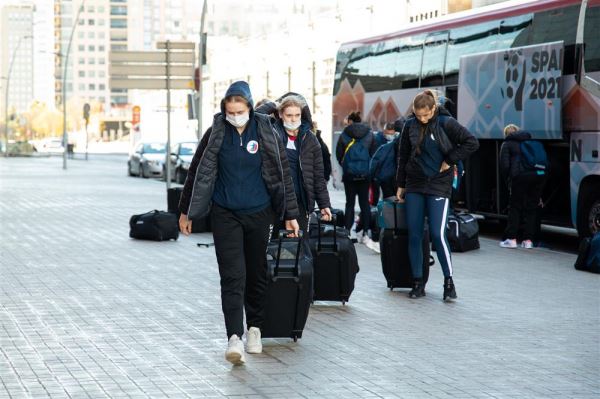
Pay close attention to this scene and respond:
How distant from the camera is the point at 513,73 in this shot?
18344mm

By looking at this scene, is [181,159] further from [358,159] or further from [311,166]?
[311,166]

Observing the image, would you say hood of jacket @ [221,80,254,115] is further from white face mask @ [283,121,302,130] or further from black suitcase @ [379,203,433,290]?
black suitcase @ [379,203,433,290]

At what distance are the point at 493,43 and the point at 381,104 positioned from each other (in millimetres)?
4710

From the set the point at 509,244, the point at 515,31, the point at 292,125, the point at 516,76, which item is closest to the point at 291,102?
the point at 292,125

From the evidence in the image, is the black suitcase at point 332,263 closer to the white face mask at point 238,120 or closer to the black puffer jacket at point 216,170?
the black puffer jacket at point 216,170

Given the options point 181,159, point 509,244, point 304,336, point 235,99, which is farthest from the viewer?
point 181,159

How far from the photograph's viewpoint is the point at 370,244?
16.8 metres

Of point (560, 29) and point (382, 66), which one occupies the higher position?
point (560, 29)

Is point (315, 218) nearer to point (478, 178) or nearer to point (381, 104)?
point (478, 178)

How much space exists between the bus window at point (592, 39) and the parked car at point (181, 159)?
22.9m

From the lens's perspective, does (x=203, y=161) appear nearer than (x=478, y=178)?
Yes

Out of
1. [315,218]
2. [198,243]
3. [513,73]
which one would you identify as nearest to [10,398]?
[315,218]

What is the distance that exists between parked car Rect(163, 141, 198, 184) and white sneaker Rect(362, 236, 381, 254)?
21.2 metres

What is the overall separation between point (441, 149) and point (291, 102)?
5.75 ft
